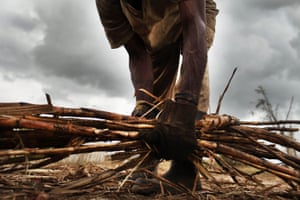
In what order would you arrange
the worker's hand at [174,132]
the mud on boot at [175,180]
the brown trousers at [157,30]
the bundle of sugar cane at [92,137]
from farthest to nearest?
the brown trousers at [157,30]
the mud on boot at [175,180]
the worker's hand at [174,132]
the bundle of sugar cane at [92,137]

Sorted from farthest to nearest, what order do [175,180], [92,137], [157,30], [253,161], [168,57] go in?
1. [168,57]
2. [157,30]
3. [175,180]
4. [253,161]
5. [92,137]

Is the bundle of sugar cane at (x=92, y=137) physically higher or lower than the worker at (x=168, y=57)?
lower

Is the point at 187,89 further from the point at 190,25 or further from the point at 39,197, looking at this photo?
the point at 39,197

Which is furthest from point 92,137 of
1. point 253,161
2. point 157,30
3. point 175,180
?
point 157,30

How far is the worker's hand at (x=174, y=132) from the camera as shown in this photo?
151 centimetres

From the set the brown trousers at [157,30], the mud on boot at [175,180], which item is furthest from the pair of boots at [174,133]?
the brown trousers at [157,30]

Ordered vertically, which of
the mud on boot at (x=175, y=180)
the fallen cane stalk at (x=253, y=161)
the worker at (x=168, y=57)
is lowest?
the mud on boot at (x=175, y=180)

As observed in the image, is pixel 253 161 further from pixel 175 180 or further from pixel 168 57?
pixel 168 57

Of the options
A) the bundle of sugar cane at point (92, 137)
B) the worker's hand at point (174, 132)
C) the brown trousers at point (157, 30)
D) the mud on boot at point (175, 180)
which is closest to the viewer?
the bundle of sugar cane at point (92, 137)

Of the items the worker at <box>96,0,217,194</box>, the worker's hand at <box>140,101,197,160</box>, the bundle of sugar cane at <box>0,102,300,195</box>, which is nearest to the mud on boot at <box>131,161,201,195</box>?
the worker at <box>96,0,217,194</box>

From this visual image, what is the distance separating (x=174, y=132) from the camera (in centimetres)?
151

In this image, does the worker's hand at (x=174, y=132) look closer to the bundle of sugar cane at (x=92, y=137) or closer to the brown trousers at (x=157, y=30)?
the bundle of sugar cane at (x=92, y=137)

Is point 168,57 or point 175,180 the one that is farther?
point 168,57

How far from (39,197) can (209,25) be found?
65.4 inches
